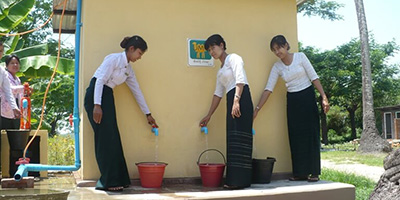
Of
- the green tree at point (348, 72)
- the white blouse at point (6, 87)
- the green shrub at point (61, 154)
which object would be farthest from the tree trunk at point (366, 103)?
the white blouse at point (6, 87)

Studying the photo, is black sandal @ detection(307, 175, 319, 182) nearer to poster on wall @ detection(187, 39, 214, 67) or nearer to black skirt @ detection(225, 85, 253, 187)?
black skirt @ detection(225, 85, 253, 187)

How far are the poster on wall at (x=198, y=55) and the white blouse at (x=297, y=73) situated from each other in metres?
0.79

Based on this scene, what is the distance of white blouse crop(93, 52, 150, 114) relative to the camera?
13.6 ft

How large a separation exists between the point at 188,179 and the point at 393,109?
2082cm

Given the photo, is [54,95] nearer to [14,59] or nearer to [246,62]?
[14,59]

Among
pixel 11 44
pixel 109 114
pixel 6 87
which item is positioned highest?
pixel 11 44

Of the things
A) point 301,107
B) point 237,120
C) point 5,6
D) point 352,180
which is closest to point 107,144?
point 237,120

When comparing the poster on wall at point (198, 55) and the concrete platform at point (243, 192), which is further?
the poster on wall at point (198, 55)

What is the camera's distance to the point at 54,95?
16328 mm

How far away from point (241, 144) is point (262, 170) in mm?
471

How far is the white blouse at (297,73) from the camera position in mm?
4934

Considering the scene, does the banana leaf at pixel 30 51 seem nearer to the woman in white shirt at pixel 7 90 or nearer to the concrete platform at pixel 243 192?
the woman in white shirt at pixel 7 90

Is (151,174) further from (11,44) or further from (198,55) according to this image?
(11,44)

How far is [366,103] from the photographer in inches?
594
